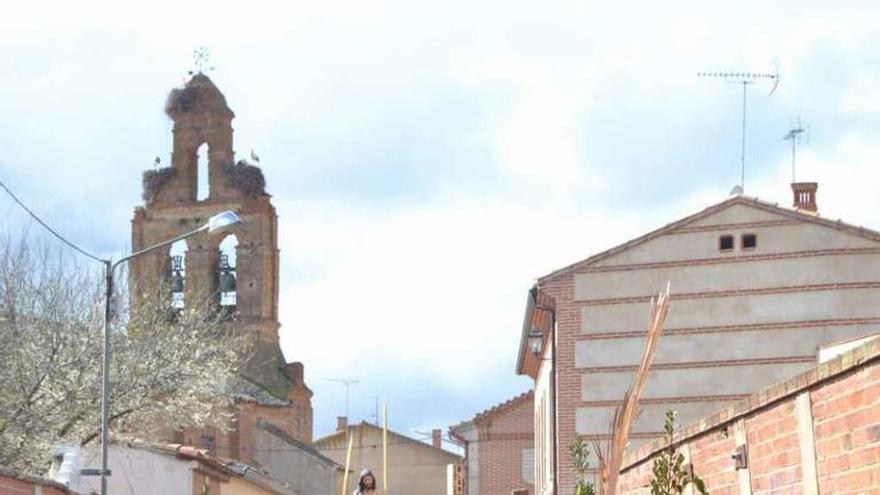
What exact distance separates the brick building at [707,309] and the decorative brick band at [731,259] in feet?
0.05

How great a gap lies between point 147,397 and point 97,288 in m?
2.52

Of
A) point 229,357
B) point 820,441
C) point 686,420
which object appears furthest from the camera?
point 229,357

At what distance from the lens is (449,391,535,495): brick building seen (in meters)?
47.4

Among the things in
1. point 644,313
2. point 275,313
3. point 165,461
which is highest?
point 275,313

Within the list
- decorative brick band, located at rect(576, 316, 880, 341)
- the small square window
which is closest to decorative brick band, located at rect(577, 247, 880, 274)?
the small square window

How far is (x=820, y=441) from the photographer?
25.7ft

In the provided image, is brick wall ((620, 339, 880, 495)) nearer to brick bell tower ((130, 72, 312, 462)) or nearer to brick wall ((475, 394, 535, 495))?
brick wall ((475, 394, 535, 495))

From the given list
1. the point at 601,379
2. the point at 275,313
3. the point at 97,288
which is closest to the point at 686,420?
the point at 601,379

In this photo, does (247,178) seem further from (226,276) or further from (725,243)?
(725,243)

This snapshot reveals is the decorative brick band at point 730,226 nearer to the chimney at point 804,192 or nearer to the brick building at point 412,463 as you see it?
the chimney at point 804,192

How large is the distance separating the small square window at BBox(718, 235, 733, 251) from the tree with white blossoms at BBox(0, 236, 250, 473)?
440 inches

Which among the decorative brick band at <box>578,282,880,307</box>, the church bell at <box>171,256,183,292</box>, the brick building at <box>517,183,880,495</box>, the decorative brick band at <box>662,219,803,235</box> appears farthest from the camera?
the church bell at <box>171,256,183,292</box>

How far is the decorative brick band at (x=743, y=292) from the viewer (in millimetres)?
28438

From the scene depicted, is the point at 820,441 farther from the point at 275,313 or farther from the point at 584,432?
the point at 275,313
